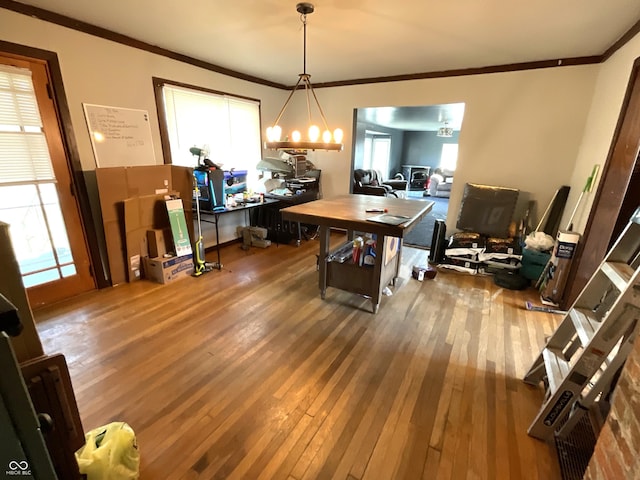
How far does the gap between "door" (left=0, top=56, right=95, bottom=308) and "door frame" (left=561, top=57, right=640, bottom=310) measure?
457cm

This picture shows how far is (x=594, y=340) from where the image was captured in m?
1.36

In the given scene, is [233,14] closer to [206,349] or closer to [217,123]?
[217,123]

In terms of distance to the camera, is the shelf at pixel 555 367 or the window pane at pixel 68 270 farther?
the window pane at pixel 68 270

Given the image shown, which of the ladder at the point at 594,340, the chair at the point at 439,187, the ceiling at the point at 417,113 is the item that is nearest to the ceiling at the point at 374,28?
the ceiling at the point at 417,113

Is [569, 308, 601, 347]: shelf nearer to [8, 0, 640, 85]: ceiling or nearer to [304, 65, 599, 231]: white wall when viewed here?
[8, 0, 640, 85]: ceiling

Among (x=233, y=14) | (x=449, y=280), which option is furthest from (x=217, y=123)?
(x=449, y=280)

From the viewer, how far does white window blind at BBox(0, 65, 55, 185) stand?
90.8 inches

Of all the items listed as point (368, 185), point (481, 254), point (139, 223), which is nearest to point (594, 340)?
Result: point (481, 254)

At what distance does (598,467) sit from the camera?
3.46 feet

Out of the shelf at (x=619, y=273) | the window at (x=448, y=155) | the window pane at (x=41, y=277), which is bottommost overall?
the window pane at (x=41, y=277)

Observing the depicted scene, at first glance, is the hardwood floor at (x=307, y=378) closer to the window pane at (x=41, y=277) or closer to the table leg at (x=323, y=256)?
the table leg at (x=323, y=256)

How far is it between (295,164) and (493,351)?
373cm

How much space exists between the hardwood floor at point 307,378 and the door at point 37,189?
1.01ft

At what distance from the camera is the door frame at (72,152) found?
2.36 m
